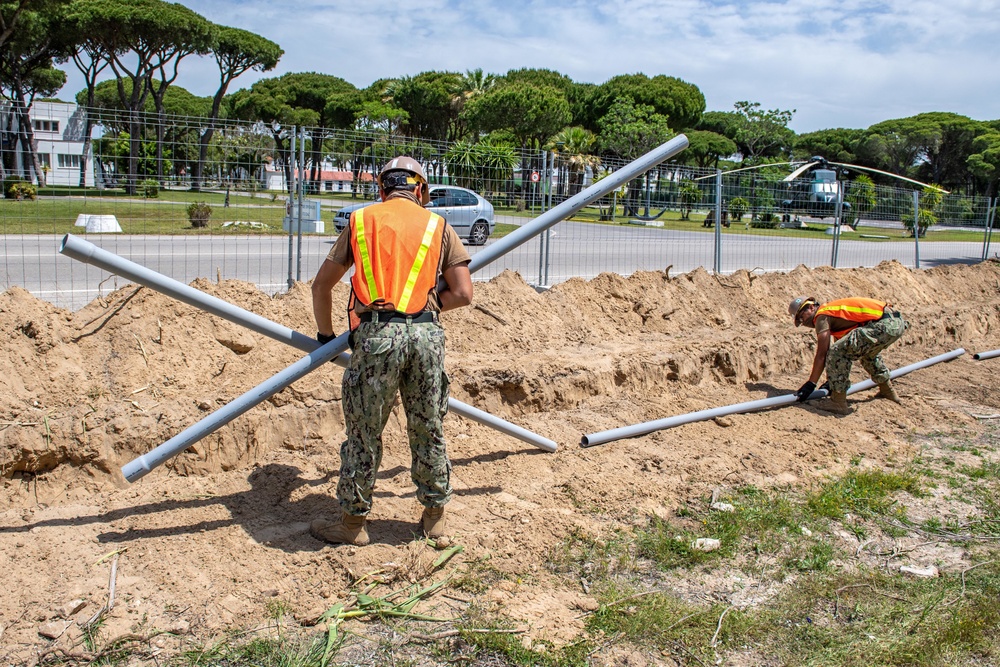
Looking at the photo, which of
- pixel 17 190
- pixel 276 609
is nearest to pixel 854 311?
pixel 276 609

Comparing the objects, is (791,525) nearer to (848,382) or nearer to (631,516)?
(631,516)

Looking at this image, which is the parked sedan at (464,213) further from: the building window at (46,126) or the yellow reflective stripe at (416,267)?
the yellow reflective stripe at (416,267)

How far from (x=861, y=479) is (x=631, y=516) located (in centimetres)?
180

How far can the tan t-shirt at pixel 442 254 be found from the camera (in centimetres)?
358

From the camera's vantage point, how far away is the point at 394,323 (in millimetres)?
3508

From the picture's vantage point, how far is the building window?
777cm

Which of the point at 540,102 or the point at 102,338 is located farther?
the point at 540,102

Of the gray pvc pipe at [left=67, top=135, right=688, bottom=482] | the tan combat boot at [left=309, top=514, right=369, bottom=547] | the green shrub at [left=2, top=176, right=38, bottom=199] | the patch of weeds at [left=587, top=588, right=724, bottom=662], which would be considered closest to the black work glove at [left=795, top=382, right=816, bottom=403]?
the gray pvc pipe at [left=67, top=135, right=688, bottom=482]

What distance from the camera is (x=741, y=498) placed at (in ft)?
16.1

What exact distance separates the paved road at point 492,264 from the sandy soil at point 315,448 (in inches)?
75.2

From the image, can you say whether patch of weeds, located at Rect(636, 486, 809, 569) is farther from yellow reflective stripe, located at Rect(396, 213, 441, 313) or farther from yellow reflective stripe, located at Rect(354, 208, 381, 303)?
yellow reflective stripe, located at Rect(354, 208, 381, 303)

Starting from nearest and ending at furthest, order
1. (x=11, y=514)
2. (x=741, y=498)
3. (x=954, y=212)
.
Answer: (x=11, y=514), (x=741, y=498), (x=954, y=212)

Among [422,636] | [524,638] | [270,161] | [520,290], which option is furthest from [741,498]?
[270,161]

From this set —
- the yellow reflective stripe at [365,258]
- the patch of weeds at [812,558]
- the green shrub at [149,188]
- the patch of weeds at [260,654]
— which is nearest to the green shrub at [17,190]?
the green shrub at [149,188]
